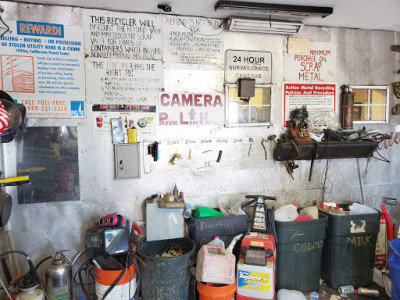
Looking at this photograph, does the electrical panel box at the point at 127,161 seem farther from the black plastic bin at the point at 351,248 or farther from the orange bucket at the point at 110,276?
the black plastic bin at the point at 351,248

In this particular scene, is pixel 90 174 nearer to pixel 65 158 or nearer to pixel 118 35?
pixel 65 158

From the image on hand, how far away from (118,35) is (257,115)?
5.39 ft

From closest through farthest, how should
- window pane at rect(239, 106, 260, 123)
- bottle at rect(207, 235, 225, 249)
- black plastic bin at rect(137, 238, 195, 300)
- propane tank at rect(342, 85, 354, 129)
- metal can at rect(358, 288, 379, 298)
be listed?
black plastic bin at rect(137, 238, 195, 300)
bottle at rect(207, 235, 225, 249)
metal can at rect(358, 288, 379, 298)
window pane at rect(239, 106, 260, 123)
propane tank at rect(342, 85, 354, 129)

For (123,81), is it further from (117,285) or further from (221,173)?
(117,285)

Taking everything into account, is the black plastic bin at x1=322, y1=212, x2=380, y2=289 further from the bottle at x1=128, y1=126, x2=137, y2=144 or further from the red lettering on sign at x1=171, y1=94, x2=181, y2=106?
the bottle at x1=128, y1=126, x2=137, y2=144

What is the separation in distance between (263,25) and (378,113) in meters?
1.81

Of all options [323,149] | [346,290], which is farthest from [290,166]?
[346,290]

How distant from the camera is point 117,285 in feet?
7.92

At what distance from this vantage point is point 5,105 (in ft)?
7.36

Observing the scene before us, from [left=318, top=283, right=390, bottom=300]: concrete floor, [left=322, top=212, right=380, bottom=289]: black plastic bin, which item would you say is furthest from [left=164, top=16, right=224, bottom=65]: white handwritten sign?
[left=318, top=283, right=390, bottom=300]: concrete floor

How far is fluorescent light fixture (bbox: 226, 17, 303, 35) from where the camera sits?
2.87 meters

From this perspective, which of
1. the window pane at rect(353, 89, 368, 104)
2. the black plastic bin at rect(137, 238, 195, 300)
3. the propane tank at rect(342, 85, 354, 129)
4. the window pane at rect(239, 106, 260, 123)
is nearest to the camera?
the black plastic bin at rect(137, 238, 195, 300)

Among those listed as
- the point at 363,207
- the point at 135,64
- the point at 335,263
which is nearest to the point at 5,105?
the point at 135,64

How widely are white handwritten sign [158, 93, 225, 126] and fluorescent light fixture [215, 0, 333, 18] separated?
851 mm
